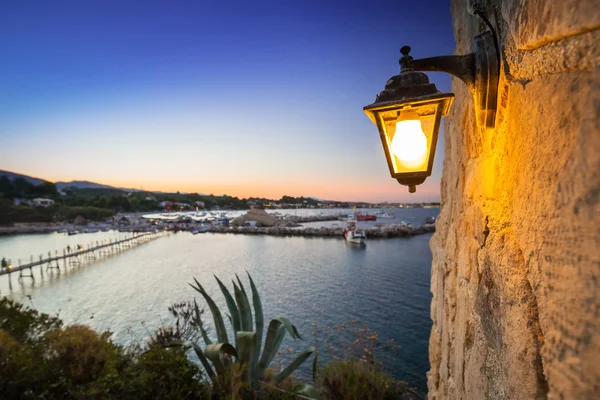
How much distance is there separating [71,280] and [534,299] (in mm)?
22409

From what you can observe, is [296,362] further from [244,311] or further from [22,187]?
[22,187]

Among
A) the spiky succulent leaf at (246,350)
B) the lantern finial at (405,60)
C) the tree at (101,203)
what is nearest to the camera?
the lantern finial at (405,60)

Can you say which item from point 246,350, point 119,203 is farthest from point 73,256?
point 119,203

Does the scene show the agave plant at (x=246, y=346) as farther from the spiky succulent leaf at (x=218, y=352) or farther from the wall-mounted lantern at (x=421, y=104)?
the wall-mounted lantern at (x=421, y=104)

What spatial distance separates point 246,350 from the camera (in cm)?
375

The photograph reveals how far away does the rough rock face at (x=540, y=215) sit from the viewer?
54 centimetres

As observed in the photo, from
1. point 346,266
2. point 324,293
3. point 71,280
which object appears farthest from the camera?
point 346,266

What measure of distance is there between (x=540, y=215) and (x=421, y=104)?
0.56 metres

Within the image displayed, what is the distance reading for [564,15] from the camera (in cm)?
57

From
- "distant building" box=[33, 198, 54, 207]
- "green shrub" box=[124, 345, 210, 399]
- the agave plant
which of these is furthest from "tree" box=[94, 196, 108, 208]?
the agave plant

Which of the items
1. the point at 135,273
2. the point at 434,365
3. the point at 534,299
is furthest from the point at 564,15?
the point at 135,273

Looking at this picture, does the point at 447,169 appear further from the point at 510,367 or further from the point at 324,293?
the point at 324,293

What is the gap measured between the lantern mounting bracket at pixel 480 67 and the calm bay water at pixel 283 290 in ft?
20.1

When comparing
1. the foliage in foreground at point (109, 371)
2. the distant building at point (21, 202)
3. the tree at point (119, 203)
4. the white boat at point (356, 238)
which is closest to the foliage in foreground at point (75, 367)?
the foliage in foreground at point (109, 371)
